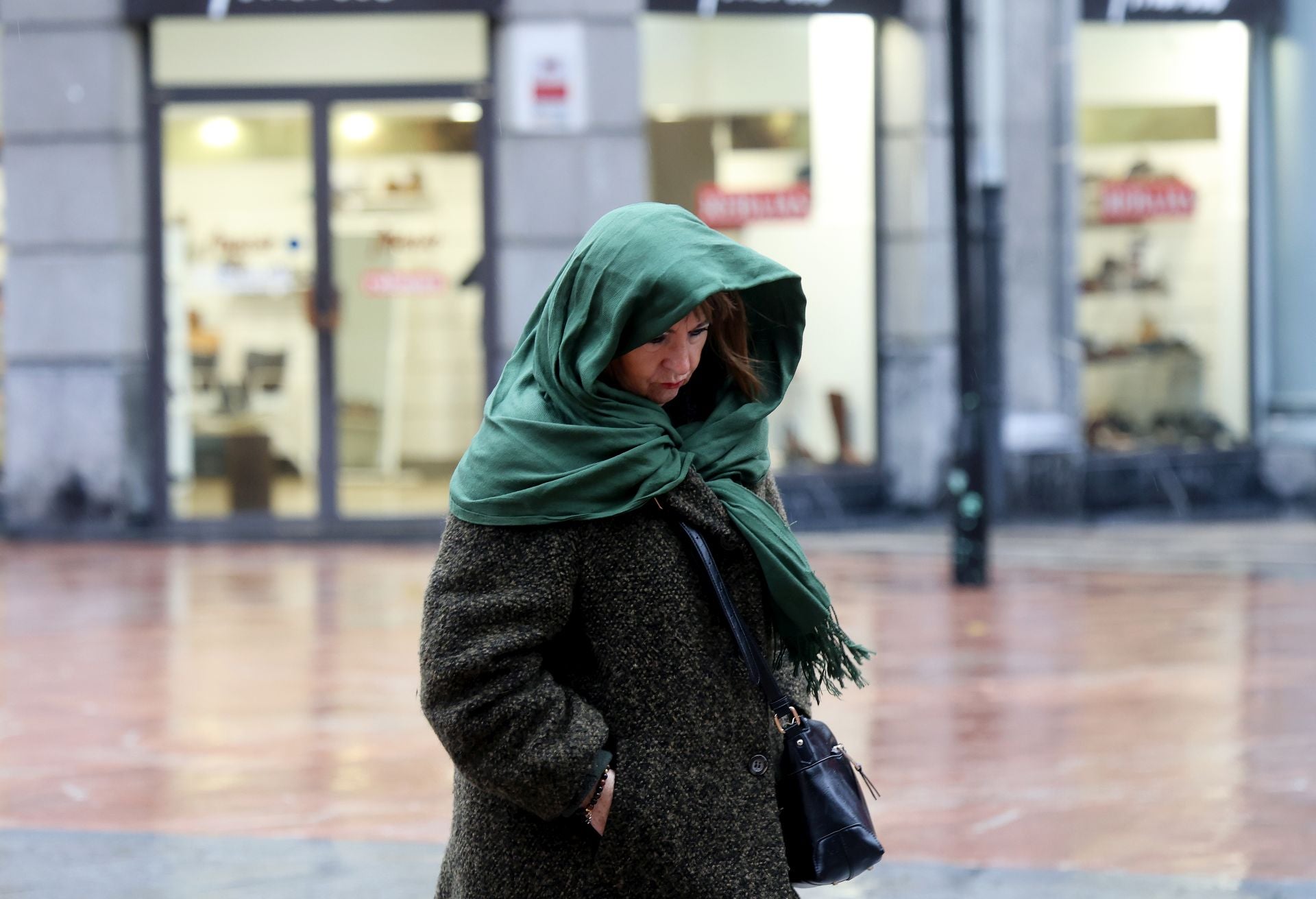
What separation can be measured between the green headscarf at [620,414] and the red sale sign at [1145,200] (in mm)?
12219

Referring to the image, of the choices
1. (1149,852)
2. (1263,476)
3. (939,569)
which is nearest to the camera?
(1149,852)

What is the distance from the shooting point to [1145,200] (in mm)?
14227

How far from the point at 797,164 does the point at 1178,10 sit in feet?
11.7

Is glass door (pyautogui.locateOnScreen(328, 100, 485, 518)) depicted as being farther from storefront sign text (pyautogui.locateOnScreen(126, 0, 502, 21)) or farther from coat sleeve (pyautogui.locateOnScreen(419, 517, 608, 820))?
coat sleeve (pyautogui.locateOnScreen(419, 517, 608, 820))

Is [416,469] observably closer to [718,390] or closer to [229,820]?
[229,820]

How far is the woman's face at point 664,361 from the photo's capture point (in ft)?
7.91

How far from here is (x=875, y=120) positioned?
1356 centimetres

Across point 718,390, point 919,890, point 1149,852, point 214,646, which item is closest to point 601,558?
point 718,390

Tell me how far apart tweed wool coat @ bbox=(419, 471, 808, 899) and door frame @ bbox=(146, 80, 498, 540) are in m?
10.5

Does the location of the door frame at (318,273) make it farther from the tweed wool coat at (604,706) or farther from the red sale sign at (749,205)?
the tweed wool coat at (604,706)

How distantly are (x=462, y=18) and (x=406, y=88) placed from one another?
66 centimetres

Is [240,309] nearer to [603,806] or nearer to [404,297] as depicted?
[404,297]

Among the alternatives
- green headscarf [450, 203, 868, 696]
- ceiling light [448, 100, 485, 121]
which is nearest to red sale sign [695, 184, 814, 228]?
ceiling light [448, 100, 485, 121]

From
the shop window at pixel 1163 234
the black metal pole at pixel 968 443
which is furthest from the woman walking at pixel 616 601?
the shop window at pixel 1163 234
